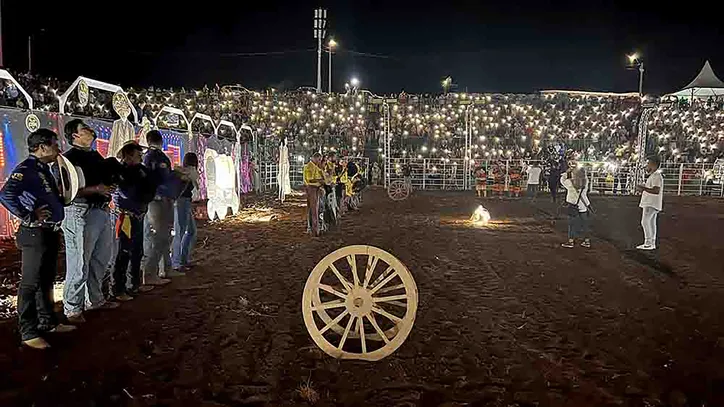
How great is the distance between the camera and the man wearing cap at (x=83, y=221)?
18.8 feet

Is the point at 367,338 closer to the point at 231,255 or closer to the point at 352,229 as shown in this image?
the point at 231,255

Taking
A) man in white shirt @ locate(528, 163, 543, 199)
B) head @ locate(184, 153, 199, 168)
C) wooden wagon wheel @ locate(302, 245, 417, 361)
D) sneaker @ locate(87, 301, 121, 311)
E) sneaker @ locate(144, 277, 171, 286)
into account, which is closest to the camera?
wooden wagon wheel @ locate(302, 245, 417, 361)

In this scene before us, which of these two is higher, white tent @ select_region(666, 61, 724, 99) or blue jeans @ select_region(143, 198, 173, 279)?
white tent @ select_region(666, 61, 724, 99)

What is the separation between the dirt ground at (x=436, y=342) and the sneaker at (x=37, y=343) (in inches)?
2.4

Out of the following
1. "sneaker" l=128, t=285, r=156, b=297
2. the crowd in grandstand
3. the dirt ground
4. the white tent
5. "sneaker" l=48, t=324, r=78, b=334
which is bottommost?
the dirt ground

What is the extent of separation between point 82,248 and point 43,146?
1124 millimetres

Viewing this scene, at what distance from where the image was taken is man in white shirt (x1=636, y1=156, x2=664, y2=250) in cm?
1063

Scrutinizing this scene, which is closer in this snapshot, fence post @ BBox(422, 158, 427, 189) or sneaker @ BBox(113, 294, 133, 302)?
sneaker @ BBox(113, 294, 133, 302)

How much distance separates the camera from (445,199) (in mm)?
24594

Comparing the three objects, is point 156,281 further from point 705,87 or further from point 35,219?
point 705,87

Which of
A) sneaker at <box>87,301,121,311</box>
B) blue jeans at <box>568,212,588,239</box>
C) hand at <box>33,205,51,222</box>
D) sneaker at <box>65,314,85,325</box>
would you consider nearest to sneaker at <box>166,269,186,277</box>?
sneaker at <box>87,301,121,311</box>

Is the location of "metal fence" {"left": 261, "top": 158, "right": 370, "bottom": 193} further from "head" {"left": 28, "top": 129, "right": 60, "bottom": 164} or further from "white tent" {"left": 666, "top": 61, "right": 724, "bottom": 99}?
"white tent" {"left": 666, "top": 61, "right": 724, "bottom": 99}

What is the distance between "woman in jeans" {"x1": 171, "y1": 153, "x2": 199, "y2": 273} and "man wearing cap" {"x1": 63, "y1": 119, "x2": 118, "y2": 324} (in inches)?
86.0

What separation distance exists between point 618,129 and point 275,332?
29459mm
